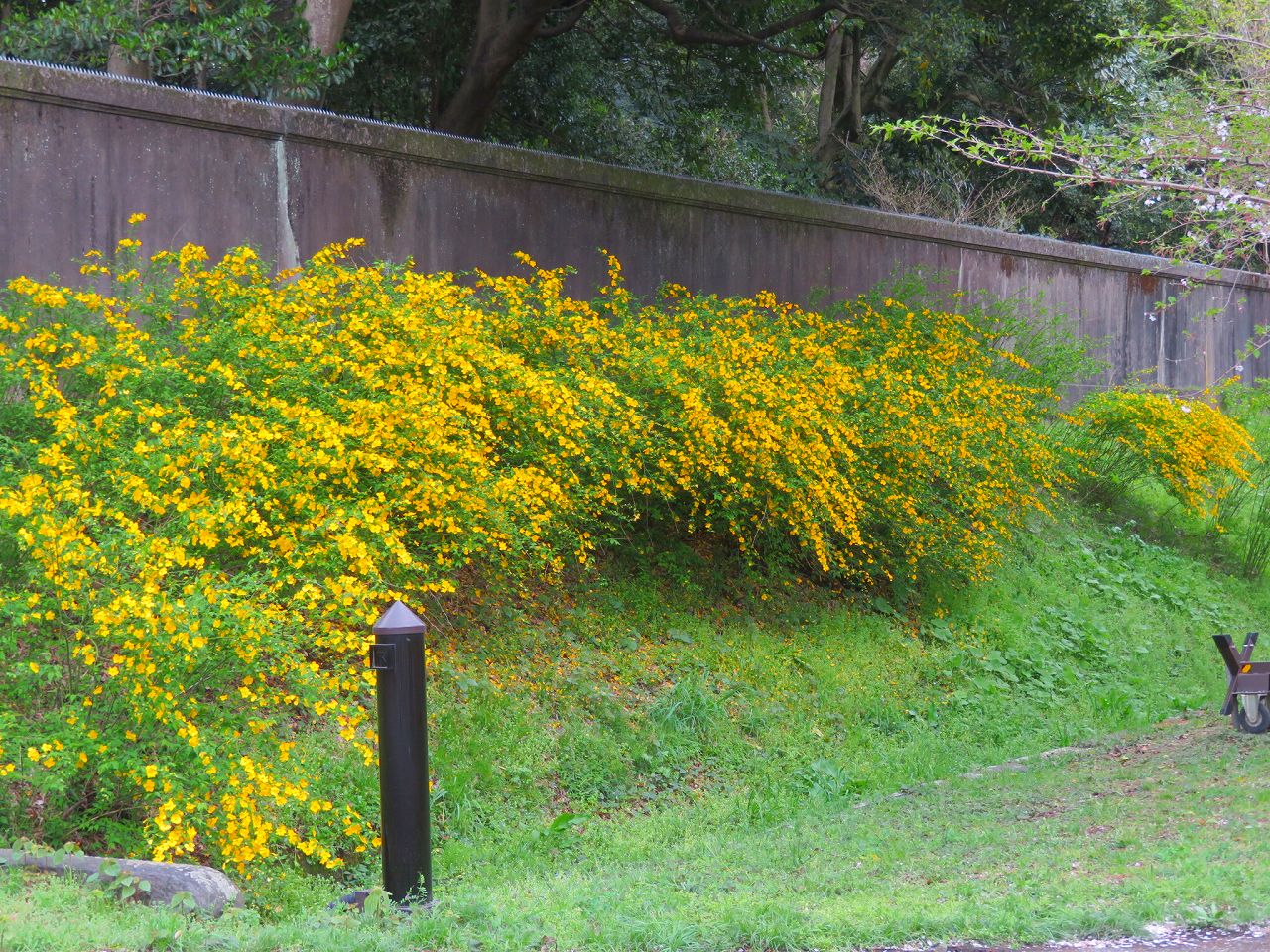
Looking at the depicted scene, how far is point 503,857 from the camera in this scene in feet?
19.9

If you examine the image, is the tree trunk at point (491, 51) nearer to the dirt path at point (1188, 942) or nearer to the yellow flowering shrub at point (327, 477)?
the yellow flowering shrub at point (327, 477)

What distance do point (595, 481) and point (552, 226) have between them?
3128 millimetres

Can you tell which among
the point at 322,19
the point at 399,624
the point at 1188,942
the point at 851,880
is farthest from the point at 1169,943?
A: the point at 322,19

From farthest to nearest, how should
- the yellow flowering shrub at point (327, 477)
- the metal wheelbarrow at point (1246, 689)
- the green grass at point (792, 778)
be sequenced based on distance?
the metal wheelbarrow at point (1246, 689), the yellow flowering shrub at point (327, 477), the green grass at point (792, 778)

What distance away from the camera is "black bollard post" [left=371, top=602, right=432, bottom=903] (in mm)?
4676

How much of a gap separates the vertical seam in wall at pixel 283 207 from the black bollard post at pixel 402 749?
5039mm

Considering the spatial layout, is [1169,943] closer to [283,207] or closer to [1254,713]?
[1254,713]

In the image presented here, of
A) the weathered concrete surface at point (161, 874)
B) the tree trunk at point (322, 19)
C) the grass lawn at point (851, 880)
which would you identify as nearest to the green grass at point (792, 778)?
the grass lawn at point (851, 880)

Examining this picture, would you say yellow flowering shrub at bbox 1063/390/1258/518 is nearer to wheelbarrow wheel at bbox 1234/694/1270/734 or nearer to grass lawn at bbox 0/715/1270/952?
wheelbarrow wheel at bbox 1234/694/1270/734

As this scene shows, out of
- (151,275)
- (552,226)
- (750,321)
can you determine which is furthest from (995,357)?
(151,275)

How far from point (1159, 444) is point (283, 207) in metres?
8.93

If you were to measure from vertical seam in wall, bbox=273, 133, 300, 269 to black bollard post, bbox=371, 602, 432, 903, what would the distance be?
5039mm

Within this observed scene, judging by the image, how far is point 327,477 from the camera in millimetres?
6664

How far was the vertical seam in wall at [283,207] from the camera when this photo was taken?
912 cm
